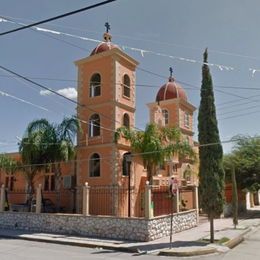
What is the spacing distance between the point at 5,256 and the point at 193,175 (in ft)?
73.4

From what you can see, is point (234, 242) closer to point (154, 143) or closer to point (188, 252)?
point (188, 252)

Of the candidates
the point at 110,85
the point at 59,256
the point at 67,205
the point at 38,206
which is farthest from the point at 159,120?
the point at 59,256

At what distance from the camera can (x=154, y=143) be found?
21562 mm

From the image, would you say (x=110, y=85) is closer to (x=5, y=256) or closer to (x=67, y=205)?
(x=67, y=205)

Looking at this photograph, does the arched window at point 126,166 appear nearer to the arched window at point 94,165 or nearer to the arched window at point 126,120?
the arched window at point 94,165

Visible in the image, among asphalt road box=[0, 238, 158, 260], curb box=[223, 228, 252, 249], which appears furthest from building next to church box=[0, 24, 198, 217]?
asphalt road box=[0, 238, 158, 260]

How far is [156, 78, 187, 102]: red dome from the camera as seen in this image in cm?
3519

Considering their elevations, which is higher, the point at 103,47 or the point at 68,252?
the point at 103,47

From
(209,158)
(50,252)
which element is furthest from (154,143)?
(50,252)

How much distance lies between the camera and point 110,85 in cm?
2375

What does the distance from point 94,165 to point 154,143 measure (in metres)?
4.40

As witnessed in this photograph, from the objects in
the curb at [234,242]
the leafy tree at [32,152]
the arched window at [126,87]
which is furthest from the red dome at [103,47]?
the curb at [234,242]

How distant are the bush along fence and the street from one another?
7.73 ft

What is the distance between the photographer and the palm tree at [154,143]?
2159 cm
